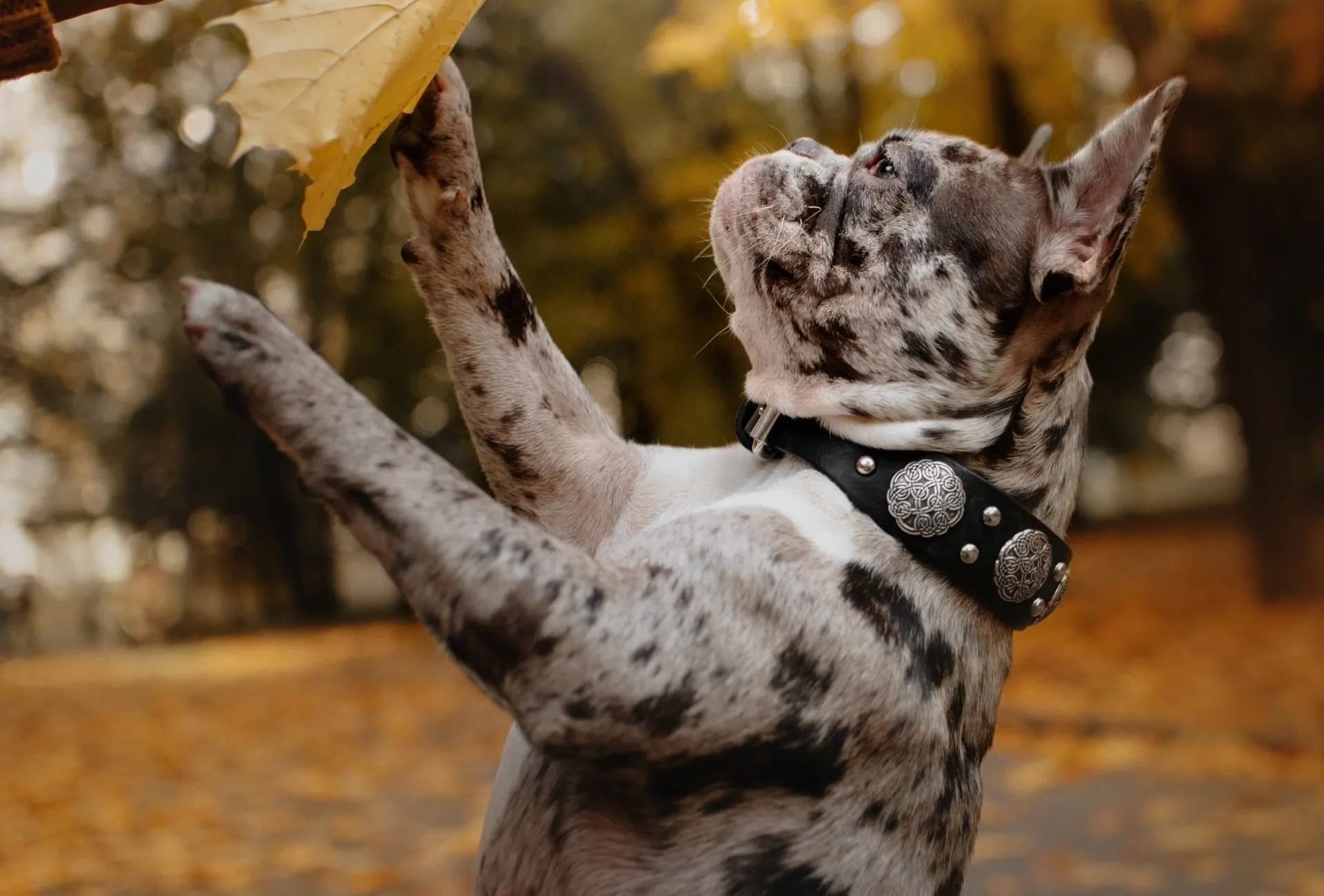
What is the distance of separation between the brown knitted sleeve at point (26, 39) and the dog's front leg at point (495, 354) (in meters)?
0.53

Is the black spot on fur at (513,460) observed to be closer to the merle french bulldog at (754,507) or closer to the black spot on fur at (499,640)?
the merle french bulldog at (754,507)

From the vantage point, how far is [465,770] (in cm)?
999

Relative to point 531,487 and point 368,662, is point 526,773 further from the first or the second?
point 368,662

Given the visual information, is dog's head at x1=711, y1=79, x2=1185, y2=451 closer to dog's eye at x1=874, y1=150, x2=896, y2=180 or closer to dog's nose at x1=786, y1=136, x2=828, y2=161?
dog's eye at x1=874, y1=150, x2=896, y2=180

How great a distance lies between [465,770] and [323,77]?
911cm

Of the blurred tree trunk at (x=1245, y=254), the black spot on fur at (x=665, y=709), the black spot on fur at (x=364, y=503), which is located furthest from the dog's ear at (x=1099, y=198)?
the blurred tree trunk at (x=1245, y=254)

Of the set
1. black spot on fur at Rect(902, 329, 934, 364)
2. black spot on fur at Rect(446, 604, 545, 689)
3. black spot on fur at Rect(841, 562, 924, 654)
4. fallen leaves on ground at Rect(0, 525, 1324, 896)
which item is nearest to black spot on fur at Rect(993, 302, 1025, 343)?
black spot on fur at Rect(902, 329, 934, 364)

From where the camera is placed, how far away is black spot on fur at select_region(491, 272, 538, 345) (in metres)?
2.27

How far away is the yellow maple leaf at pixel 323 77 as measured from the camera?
1505mm

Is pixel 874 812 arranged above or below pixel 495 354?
below

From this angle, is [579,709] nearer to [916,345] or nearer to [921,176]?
[916,345]

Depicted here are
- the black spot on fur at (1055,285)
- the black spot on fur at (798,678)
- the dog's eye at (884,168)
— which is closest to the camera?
the black spot on fur at (798,678)

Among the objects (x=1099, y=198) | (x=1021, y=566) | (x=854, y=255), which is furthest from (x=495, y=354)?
(x=1099, y=198)

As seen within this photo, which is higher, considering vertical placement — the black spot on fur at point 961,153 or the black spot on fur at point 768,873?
the black spot on fur at point 961,153
